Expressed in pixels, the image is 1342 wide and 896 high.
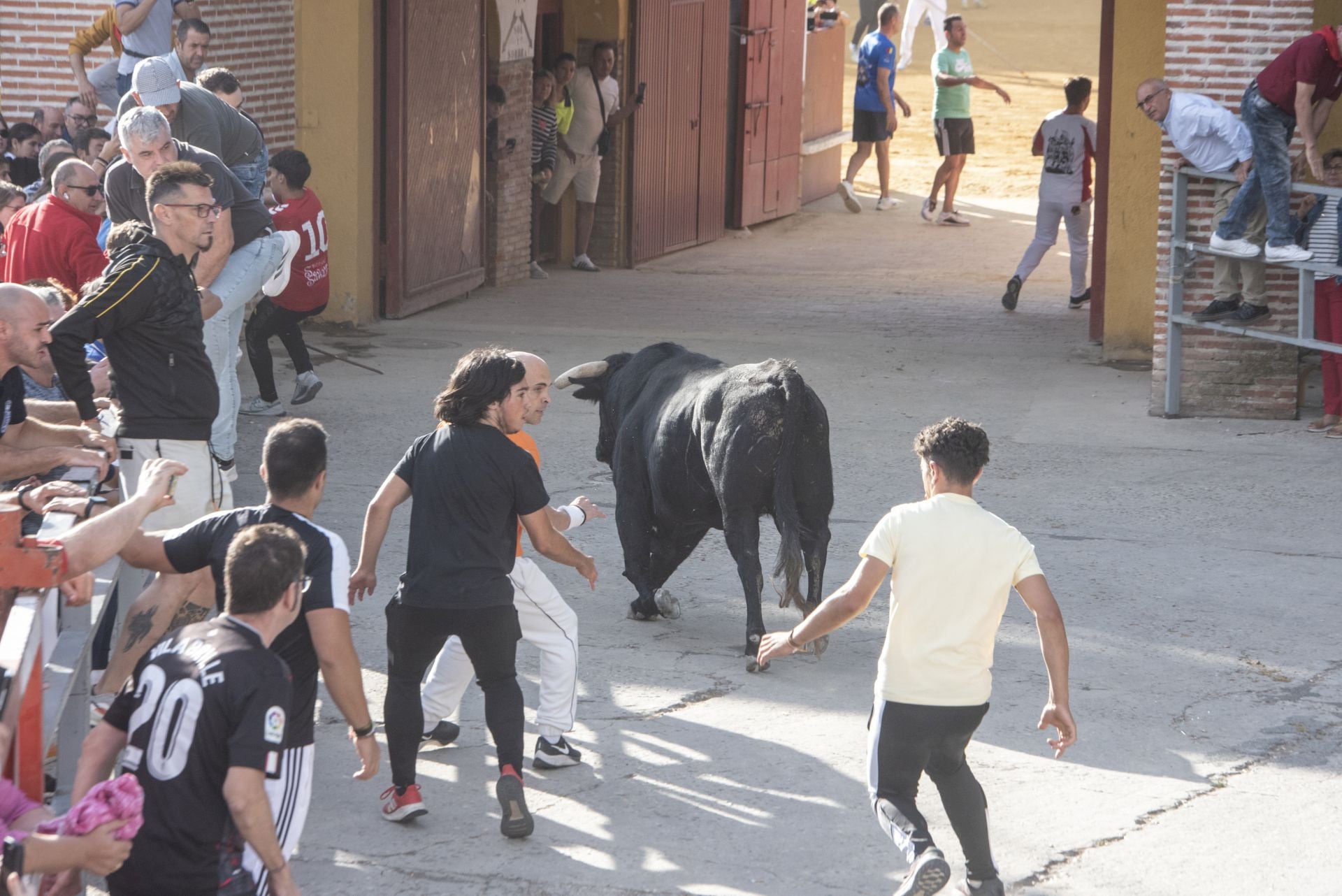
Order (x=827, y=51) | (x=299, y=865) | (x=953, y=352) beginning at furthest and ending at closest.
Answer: (x=827, y=51) → (x=953, y=352) → (x=299, y=865)

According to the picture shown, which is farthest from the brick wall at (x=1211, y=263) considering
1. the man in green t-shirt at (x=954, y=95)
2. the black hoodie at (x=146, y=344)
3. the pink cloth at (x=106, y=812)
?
the pink cloth at (x=106, y=812)

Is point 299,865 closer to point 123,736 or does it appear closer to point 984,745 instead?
point 123,736

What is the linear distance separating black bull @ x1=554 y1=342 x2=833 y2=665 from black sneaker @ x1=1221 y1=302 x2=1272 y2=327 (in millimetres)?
4377

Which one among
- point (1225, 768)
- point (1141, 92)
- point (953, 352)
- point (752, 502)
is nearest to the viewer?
point (1225, 768)

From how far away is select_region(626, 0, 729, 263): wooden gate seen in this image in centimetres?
1670

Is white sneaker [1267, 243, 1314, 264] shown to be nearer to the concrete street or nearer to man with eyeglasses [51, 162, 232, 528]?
the concrete street

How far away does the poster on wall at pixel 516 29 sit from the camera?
14.6 meters

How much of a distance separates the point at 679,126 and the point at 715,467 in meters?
11.6

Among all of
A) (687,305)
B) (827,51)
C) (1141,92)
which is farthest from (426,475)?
(827,51)

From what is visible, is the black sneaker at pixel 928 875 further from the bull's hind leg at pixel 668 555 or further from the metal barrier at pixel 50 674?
the bull's hind leg at pixel 668 555

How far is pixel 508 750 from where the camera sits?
4.91 meters

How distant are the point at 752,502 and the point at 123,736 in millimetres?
3120

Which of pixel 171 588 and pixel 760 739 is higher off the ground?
pixel 171 588

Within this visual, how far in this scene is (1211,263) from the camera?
10289 mm
